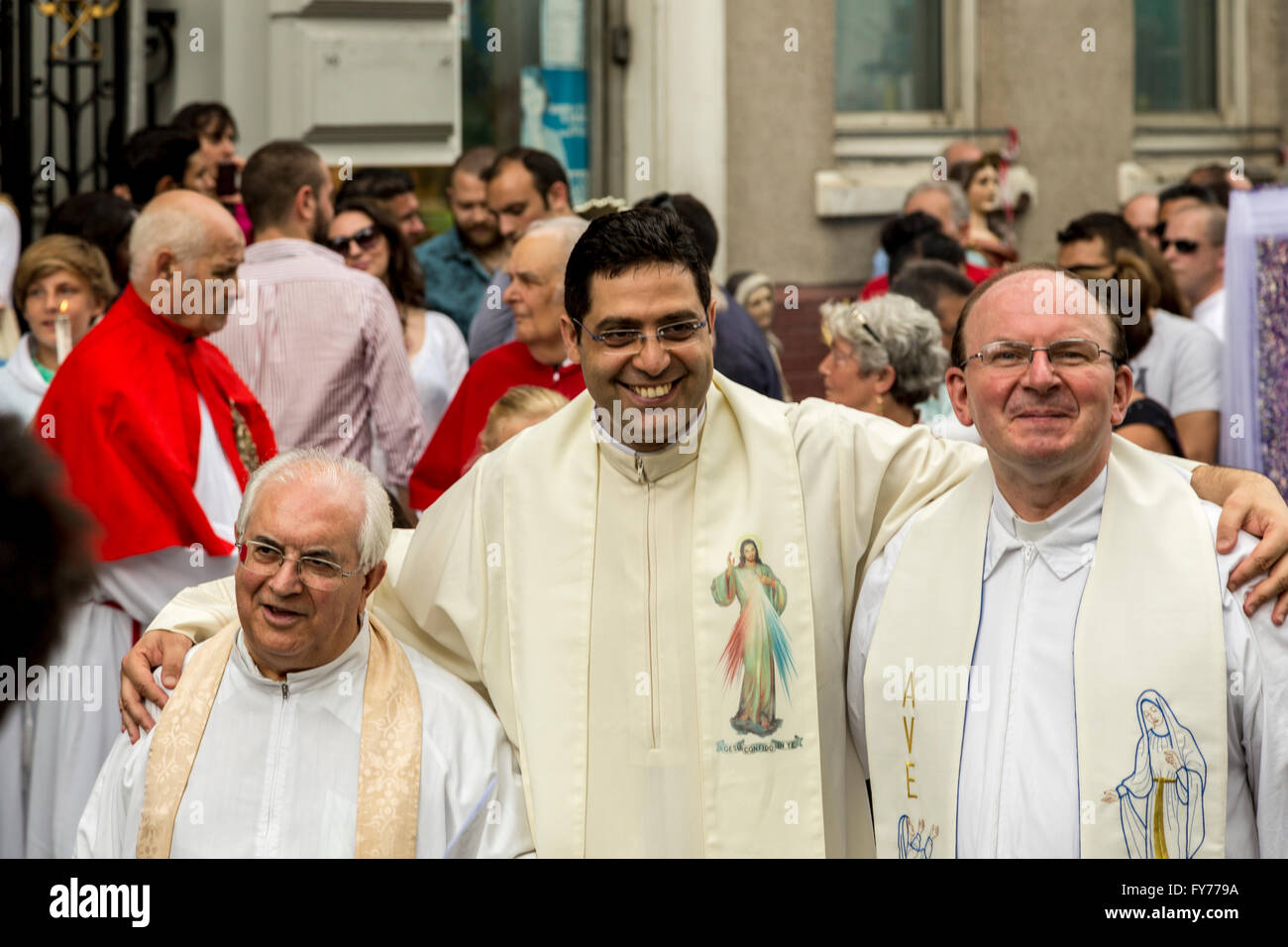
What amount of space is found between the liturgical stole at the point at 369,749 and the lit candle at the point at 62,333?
99.0 inches

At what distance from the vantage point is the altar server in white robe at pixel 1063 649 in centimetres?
310

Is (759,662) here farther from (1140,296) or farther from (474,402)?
(1140,296)

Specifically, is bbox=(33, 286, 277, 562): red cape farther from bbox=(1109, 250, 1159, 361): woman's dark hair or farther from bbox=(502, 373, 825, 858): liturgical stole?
bbox=(1109, 250, 1159, 361): woman's dark hair

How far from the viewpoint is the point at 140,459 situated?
16.6 ft

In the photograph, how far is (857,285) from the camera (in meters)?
10.4

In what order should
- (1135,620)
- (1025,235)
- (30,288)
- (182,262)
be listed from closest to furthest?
(1135,620) < (182,262) < (30,288) < (1025,235)

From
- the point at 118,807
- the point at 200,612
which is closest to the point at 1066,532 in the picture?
the point at 200,612

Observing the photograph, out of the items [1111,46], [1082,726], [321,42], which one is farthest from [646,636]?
[1111,46]

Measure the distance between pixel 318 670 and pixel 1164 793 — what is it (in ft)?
5.52

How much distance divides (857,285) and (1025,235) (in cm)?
143

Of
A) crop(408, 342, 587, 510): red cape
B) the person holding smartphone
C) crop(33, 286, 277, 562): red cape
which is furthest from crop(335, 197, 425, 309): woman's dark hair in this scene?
crop(33, 286, 277, 562): red cape

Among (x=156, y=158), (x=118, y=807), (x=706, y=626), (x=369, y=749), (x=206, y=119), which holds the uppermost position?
(x=206, y=119)

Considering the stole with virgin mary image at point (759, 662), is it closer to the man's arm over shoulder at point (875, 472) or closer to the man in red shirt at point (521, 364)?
the man's arm over shoulder at point (875, 472)
